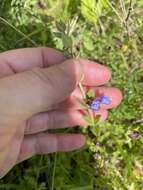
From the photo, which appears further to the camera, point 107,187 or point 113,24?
point 113,24

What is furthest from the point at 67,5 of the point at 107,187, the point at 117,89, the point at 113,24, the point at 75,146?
the point at 107,187

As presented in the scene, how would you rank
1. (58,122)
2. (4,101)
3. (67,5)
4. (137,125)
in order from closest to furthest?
(4,101) → (58,122) → (137,125) → (67,5)

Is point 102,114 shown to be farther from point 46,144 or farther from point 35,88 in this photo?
point 35,88

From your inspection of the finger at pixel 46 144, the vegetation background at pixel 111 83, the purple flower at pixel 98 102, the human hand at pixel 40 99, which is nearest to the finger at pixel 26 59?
the human hand at pixel 40 99

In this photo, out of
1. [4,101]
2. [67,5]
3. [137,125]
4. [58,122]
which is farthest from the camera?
[67,5]

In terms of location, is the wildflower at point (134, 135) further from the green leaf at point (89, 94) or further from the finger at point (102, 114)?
the green leaf at point (89, 94)

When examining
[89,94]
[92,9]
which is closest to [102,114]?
[89,94]

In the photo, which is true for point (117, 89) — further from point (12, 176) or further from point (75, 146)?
point (12, 176)
